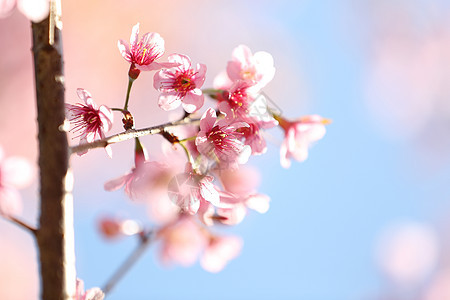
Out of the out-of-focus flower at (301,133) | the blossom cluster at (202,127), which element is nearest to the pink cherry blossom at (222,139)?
the blossom cluster at (202,127)

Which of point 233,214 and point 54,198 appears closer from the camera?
point 54,198

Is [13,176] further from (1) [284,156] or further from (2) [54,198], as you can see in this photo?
(1) [284,156]

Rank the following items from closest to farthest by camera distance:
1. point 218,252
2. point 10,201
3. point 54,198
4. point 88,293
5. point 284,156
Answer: point 54,198
point 88,293
point 10,201
point 284,156
point 218,252

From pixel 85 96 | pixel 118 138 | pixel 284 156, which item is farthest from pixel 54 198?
pixel 284 156

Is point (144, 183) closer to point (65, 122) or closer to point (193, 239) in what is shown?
point (65, 122)

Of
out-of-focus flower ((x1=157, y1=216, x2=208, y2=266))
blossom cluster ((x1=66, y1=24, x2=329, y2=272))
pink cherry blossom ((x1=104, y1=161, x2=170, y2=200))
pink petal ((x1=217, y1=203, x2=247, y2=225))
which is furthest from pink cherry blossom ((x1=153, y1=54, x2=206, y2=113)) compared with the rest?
out-of-focus flower ((x1=157, y1=216, x2=208, y2=266))

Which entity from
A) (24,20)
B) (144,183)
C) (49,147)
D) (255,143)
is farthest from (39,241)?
(24,20)
